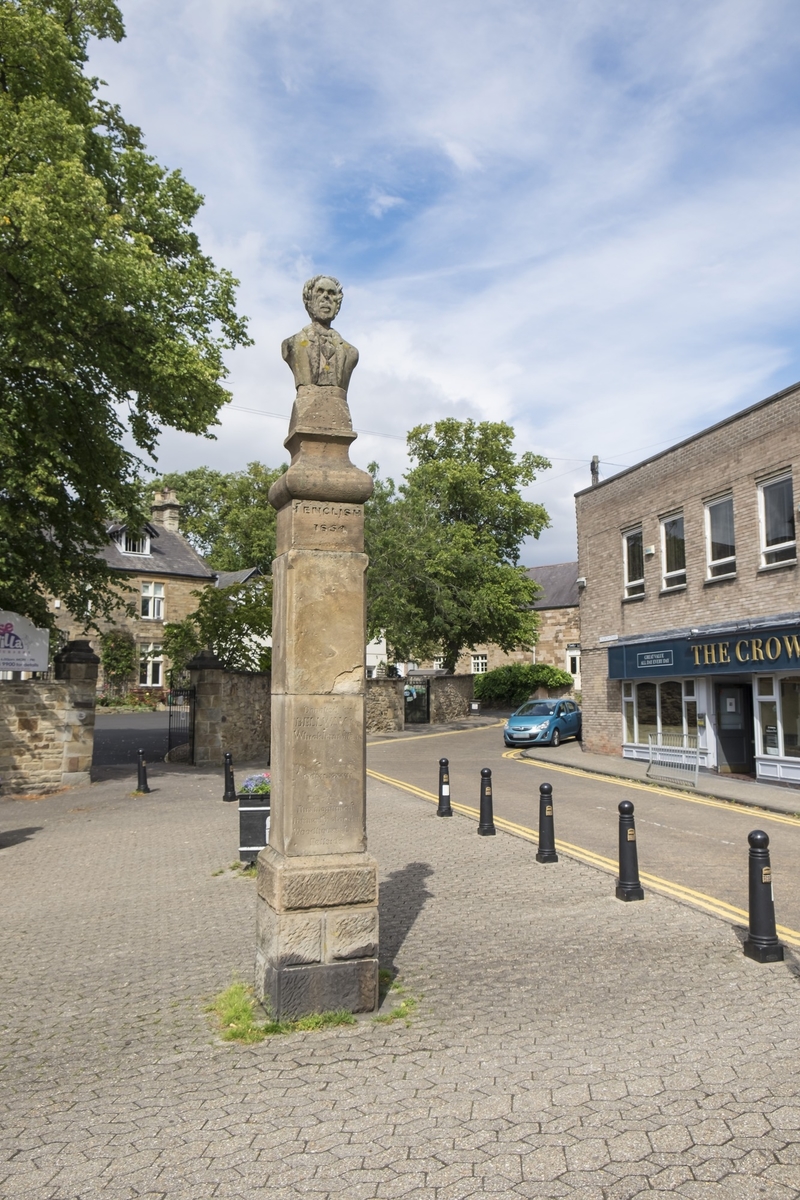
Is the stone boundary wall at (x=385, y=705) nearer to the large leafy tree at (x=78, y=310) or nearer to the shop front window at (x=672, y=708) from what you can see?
the shop front window at (x=672, y=708)

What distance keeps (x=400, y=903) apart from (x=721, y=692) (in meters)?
14.0

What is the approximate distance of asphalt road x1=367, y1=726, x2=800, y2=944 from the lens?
9.23 metres

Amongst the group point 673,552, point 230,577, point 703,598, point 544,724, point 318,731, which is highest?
point 230,577

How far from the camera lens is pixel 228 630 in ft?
79.7

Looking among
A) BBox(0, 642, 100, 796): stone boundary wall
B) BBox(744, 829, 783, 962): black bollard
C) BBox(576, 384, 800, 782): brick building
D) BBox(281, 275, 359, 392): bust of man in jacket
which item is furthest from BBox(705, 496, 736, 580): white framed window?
BBox(281, 275, 359, 392): bust of man in jacket

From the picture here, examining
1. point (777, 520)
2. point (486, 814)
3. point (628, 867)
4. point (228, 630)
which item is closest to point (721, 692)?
point (777, 520)

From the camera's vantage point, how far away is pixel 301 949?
5.53 m

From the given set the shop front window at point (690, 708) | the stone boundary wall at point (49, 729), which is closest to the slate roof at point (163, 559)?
the stone boundary wall at point (49, 729)

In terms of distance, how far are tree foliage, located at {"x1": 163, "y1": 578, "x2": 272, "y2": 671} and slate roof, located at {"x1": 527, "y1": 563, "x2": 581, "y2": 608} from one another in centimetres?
3256

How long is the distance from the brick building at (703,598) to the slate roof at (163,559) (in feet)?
97.7

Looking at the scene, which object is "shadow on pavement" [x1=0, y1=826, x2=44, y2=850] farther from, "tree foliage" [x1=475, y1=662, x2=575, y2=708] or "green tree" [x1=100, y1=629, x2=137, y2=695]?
"tree foliage" [x1=475, y1=662, x2=575, y2=708]

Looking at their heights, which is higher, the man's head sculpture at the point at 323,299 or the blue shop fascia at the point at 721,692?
the man's head sculpture at the point at 323,299

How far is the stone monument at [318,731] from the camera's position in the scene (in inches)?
220

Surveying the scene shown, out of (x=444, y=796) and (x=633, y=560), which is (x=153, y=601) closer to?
(x=633, y=560)
